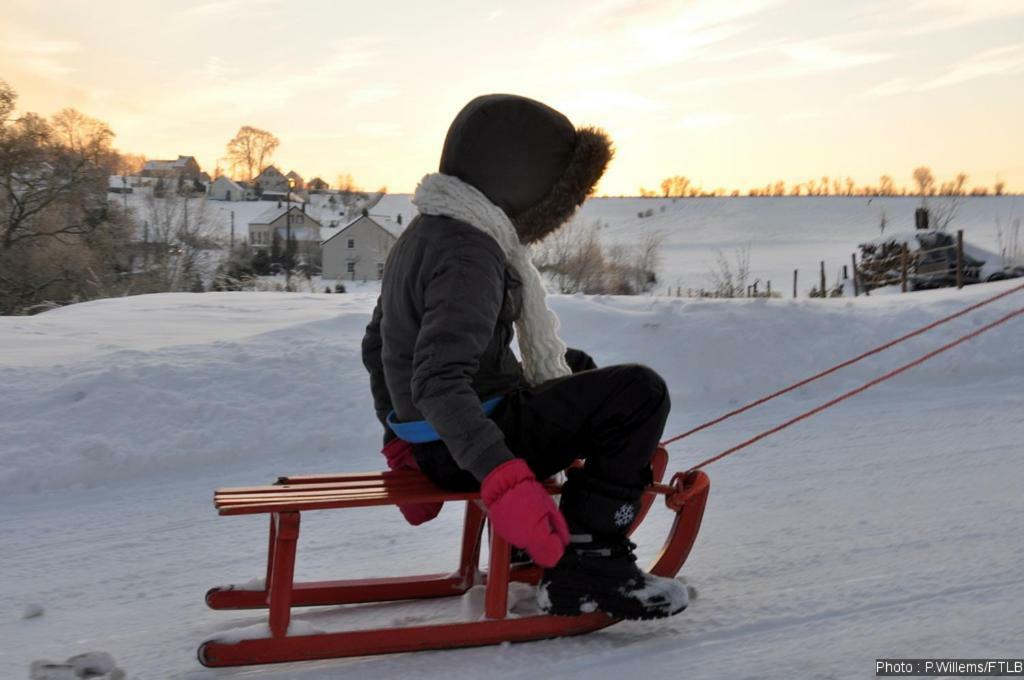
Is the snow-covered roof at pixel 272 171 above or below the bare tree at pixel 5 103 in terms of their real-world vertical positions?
above

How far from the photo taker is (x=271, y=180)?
303 ft

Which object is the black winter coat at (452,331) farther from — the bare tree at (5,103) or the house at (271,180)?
the house at (271,180)

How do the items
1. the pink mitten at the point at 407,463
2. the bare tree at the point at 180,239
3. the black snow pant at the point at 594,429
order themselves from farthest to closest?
the bare tree at the point at 180,239
the pink mitten at the point at 407,463
the black snow pant at the point at 594,429

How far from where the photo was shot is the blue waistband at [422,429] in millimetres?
2533

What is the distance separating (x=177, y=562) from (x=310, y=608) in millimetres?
720

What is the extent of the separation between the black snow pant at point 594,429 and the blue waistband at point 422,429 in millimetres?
19

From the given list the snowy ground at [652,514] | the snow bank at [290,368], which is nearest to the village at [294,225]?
the snow bank at [290,368]

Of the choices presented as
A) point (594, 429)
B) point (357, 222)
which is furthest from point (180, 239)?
point (594, 429)

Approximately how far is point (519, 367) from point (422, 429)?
32cm

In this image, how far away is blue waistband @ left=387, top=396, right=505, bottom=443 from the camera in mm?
2533

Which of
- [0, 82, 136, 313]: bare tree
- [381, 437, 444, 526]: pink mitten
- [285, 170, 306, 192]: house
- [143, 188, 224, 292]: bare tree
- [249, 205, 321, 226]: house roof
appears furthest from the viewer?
[285, 170, 306, 192]: house

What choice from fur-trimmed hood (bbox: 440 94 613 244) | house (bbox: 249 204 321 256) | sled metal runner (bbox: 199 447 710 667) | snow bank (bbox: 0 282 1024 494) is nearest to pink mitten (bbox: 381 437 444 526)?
sled metal runner (bbox: 199 447 710 667)

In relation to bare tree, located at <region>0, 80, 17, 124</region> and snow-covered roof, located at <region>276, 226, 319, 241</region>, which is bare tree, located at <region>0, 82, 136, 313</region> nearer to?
bare tree, located at <region>0, 80, 17, 124</region>

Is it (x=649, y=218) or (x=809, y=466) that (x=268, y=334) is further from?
(x=649, y=218)
